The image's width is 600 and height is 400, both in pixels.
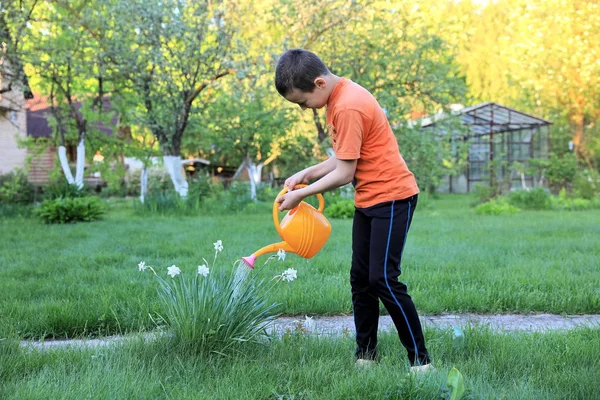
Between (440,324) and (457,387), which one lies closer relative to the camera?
(457,387)

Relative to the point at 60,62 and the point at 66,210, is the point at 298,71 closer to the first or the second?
the point at 66,210

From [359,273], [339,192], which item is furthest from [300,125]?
[359,273]

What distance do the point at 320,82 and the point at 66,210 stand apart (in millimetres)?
8827

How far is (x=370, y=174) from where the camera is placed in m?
2.62

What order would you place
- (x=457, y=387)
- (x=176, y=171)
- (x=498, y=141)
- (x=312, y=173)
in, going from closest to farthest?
(x=457, y=387)
(x=312, y=173)
(x=176, y=171)
(x=498, y=141)

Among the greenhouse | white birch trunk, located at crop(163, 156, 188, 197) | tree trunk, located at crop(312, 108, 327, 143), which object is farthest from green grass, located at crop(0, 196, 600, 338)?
the greenhouse

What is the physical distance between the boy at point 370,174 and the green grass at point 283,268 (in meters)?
0.82

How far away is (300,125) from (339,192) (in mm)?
4471

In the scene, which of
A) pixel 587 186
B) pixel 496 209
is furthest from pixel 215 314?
pixel 587 186

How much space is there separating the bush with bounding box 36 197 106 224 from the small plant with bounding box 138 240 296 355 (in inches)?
318

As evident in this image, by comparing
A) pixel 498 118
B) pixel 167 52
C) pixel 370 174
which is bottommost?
pixel 370 174

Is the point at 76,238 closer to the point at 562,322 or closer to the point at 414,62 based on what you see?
the point at 562,322

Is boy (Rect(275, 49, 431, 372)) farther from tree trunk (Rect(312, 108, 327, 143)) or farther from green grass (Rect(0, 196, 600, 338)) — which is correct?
tree trunk (Rect(312, 108, 327, 143))

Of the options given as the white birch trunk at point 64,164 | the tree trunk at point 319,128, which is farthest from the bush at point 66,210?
the tree trunk at point 319,128
